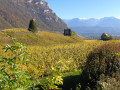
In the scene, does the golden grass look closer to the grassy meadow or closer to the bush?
the grassy meadow

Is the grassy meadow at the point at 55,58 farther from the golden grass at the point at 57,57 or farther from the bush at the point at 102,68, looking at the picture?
the bush at the point at 102,68

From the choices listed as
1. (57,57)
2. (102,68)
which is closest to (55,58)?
(57,57)

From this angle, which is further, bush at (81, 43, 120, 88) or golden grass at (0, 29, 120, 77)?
bush at (81, 43, 120, 88)

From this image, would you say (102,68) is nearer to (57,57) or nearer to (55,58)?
(55,58)

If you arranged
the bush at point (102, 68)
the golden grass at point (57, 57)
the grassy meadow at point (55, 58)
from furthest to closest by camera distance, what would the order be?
1. the bush at point (102, 68)
2. the golden grass at point (57, 57)
3. the grassy meadow at point (55, 58)

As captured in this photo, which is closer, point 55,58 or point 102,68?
point 102,68

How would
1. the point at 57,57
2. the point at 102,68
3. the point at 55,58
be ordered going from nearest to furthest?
the point at 102,68
the point at 55,58
the point at 57,57

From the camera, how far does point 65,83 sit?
5676 mm

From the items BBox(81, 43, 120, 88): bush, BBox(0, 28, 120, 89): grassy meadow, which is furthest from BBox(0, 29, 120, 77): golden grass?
BBox(81, 43, 120, 88): bush

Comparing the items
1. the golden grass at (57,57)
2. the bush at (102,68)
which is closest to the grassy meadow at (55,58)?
the golden grass at (57,57)

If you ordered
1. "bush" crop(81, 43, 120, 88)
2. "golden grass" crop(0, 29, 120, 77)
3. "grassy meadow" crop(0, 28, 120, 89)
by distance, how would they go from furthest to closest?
"bush" crop(81, 43, 120, 88) < "golden grass" crop(0, 29, 120, 77) < "grassy meadow" crop(0, 28, 120, 89)

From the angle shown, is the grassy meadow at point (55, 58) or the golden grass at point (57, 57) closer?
the grassy meadow at point (55, 58)

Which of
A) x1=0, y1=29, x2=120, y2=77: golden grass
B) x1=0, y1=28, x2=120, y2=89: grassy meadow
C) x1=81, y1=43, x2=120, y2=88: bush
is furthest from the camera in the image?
x1=81, y1=43, x2=120, y2=88: bush

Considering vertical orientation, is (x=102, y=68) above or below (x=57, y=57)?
above
